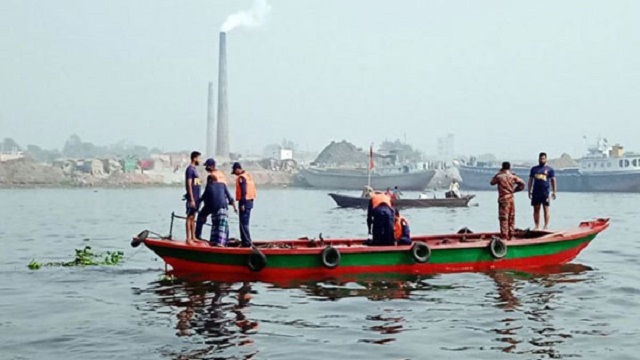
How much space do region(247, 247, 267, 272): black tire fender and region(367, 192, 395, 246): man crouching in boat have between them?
2323 mm

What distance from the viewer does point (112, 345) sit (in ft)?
37.6

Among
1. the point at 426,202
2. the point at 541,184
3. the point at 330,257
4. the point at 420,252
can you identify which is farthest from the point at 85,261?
the point at 426,202

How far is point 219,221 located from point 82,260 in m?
4.77

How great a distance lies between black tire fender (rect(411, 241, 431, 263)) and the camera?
17.0m

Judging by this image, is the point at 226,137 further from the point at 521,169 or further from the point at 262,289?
the point at 262,289

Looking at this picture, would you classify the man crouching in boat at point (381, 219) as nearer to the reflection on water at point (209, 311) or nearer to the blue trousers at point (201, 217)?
the reflection on water at point (209, 311)

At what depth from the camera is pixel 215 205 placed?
56.7 feet

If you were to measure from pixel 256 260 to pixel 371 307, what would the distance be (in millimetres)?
3309

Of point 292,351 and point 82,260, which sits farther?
point 82,260

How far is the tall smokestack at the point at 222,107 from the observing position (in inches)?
5177

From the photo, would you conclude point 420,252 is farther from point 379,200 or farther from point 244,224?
point 244,224

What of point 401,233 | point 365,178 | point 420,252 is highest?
point 365,178

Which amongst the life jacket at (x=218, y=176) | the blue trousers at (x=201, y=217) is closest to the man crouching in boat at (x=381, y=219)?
the life jacket at (x=218, y=176)

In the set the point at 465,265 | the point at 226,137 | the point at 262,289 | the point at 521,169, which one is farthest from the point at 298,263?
the point at 226,137
